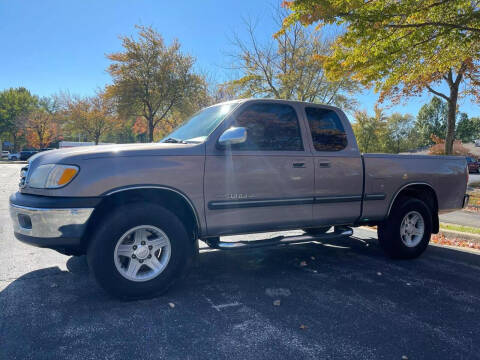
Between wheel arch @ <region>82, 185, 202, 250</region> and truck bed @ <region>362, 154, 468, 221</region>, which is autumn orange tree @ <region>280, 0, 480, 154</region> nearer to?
truck bed @ <region>362, 154, 468, 221</region>

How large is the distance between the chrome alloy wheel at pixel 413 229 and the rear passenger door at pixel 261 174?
1775 millimetres

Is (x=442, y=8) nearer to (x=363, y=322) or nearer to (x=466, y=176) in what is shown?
(x=466, y=176)

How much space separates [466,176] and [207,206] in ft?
14.2

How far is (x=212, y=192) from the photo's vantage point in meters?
3.39

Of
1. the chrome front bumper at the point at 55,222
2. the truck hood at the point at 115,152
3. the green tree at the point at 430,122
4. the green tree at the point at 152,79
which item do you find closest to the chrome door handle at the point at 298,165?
the truck hood at the point at 115,152

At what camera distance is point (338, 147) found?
14.0 ft


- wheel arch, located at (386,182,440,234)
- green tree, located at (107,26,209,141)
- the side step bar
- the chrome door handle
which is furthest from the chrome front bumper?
green tree, located at (107,26,209,141)

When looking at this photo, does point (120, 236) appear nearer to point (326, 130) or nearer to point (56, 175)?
point (56, 175)

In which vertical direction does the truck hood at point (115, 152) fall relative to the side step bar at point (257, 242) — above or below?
above

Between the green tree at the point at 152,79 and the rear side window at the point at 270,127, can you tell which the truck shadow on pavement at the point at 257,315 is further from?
the green tree at the point at 152,79

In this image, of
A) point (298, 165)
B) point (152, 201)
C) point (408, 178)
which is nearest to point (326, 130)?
point (298, 165)

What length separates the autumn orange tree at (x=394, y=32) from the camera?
6.14 meters

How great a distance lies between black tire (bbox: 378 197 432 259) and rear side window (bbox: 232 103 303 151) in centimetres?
186

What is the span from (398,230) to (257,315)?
274cm
